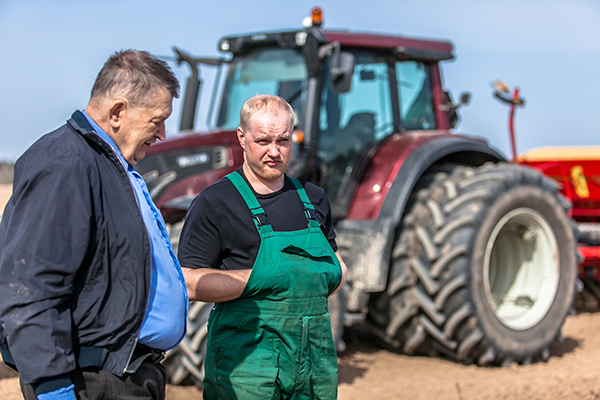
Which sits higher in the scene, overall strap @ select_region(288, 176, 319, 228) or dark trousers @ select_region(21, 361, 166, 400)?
overall strap @ select_region(288, 176, 319, 228)

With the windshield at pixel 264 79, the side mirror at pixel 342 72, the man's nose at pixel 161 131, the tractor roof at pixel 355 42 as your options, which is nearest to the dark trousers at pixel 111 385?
the man's nose at pixel 161 131

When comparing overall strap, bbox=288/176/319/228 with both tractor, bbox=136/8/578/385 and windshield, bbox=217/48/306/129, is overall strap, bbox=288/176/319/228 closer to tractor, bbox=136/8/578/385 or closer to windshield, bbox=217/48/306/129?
tractor, bbox=136/8/578/385

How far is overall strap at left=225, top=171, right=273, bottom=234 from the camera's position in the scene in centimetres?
209

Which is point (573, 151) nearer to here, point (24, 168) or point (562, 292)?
point (562, 292)

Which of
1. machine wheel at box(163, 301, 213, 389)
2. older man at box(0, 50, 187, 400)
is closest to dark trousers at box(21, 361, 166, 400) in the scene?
older man at box(0, 50, 187, 400)

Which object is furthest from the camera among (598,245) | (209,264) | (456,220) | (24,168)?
(598,245)

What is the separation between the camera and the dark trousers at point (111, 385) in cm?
147

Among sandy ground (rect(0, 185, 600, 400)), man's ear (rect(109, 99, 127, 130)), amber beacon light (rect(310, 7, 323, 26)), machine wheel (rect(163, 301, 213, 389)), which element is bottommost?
sandy ground (rect(0, 185, 600, 400))

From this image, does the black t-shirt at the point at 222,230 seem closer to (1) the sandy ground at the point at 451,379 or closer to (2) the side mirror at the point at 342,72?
(1) the sandy ground at the point at 451,379

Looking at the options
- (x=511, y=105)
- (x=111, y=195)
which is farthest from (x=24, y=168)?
(x=511, y=105)

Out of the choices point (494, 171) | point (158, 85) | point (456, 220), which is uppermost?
point (158, 85)

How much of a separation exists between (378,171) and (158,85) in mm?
2940

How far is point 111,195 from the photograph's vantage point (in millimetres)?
1541

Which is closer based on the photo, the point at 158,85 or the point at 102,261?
the point at 102,261
